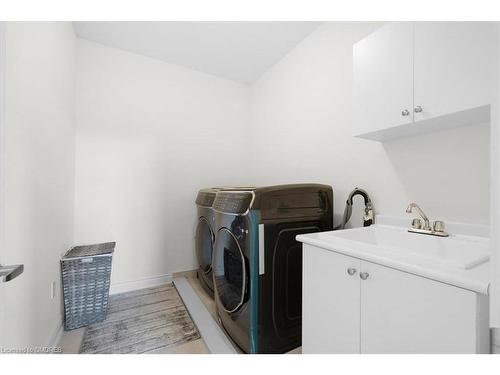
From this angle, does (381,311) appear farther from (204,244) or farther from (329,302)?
(204,244)

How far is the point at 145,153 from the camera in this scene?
2453 millimetres

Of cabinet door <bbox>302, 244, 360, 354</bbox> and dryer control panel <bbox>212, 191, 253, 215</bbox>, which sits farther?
dryer control panel <bbox>212, 191, 253, 215</bbox>

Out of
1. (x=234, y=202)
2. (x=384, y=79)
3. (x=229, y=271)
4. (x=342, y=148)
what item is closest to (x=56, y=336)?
(x=229, y=271)

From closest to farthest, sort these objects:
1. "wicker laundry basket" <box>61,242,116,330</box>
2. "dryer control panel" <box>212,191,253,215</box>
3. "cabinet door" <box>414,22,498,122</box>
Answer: "cabinet door" <box>414,22,498,122</box> → "dryer control panel" <box>212,191,253,215</box> → "wicker laundry basket" <box>61,242,116,330</box>

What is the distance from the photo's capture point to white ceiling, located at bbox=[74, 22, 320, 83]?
200 cm

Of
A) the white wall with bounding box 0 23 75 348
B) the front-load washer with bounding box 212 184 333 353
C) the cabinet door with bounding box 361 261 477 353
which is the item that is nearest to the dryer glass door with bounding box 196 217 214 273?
the front-load washer with bounding box 212 184 333 353

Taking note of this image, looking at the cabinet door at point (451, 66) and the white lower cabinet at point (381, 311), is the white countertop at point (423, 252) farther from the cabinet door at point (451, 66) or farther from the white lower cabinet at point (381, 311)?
the cabinet door at point (451, 66)

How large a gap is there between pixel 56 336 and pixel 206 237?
130 cm

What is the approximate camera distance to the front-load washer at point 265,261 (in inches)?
51.7

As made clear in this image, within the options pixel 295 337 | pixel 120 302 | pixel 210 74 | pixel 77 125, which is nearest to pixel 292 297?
pixel 295 337

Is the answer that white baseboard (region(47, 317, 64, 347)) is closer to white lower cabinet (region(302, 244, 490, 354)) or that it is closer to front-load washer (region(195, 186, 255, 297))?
front-load washer (region(195, 186, 255, 297))

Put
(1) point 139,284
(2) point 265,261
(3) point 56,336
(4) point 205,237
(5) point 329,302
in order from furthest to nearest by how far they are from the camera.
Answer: (1) point 139,284, (4) point 205,237, (3) point 56,336, (2) point 265,261, (5) point 329,302

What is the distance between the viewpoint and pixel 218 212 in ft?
5.27
